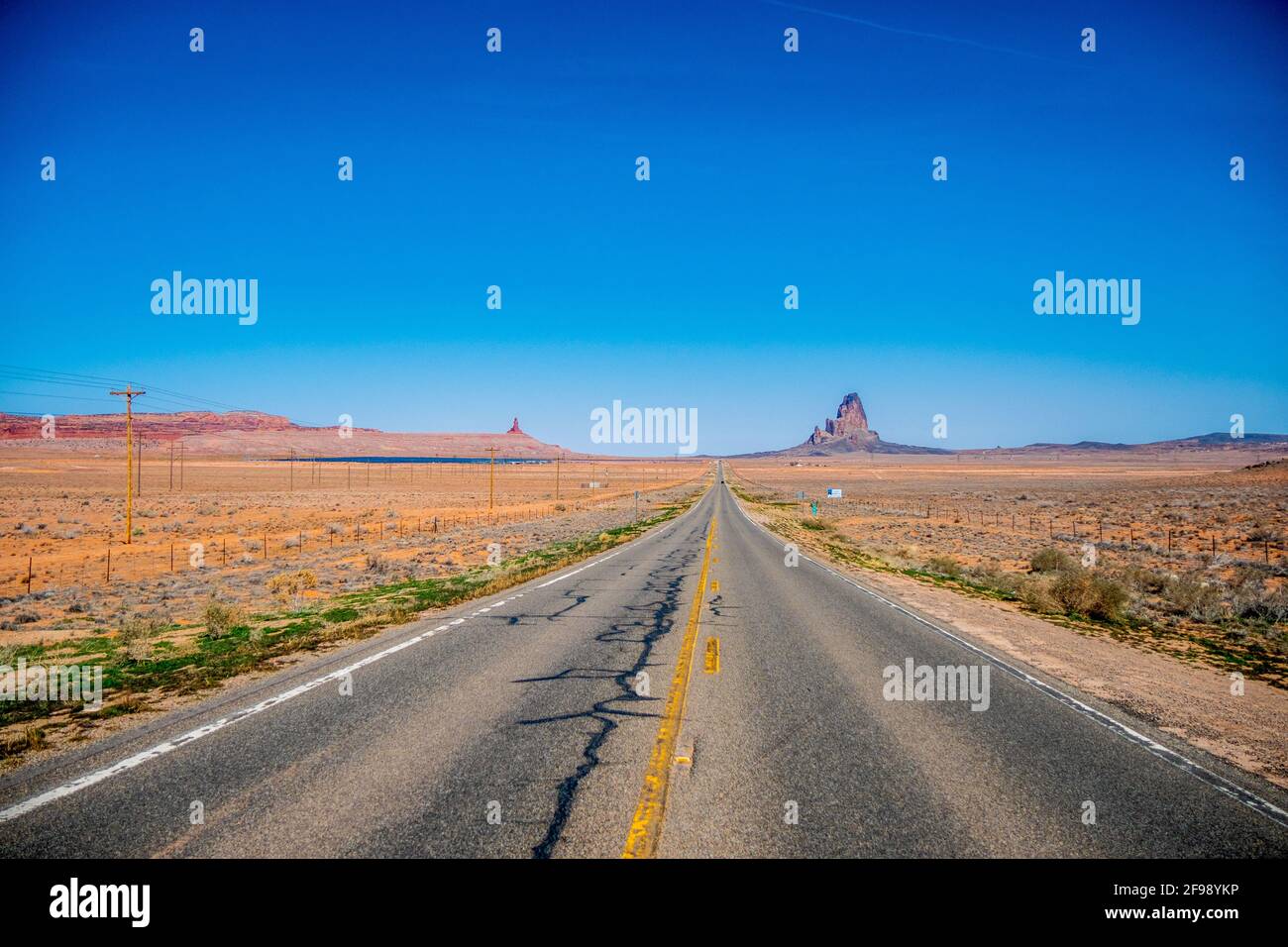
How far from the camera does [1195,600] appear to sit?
15.3 m

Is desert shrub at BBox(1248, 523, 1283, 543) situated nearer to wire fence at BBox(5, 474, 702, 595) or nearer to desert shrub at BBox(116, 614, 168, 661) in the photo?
desert shrub at BBox(116, 614, 168, 661)

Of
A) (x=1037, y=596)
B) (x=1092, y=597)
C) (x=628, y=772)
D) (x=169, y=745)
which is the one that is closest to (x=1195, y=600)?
(x=1092, y=597)

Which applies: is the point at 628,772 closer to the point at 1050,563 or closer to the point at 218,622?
the point at 218,622

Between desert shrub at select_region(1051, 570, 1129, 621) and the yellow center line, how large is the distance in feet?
35.0

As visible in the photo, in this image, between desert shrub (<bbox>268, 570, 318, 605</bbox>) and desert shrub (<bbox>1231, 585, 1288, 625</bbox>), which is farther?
desert shrub (<bbox>268, 570, 318, 605</bbox>)

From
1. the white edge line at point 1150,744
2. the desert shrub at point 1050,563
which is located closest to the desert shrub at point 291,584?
the white edge line at point 1150,744

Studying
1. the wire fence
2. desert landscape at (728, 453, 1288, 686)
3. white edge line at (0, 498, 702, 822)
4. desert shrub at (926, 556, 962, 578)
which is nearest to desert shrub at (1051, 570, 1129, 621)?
desert landscape at (728, 453, 1288, 686)

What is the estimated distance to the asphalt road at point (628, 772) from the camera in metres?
4.39

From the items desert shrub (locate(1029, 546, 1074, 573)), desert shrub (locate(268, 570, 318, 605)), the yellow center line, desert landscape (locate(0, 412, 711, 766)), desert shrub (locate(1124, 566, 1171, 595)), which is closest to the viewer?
the yellow center line

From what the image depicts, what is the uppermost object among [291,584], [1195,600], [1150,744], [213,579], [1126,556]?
[1150,744]

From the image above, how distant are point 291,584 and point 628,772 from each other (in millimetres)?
17005

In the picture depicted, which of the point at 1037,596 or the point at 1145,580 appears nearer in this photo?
the point at 1037,596

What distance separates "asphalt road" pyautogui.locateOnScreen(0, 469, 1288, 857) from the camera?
14.4 ft
